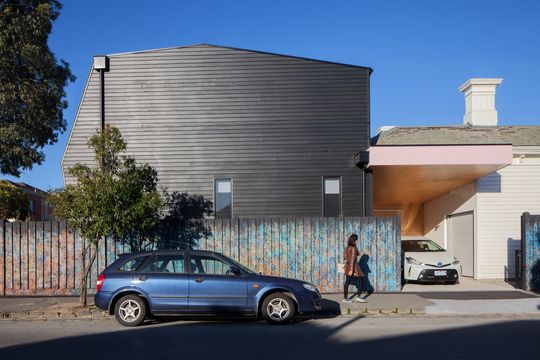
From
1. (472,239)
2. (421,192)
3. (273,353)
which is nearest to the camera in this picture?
(273,353)

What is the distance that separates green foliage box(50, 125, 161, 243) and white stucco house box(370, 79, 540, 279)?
6.52 m

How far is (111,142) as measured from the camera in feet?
43.5

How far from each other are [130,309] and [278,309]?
2793mm

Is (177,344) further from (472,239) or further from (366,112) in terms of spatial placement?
(472,239)

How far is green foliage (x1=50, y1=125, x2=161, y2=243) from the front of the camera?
1251 centimetres

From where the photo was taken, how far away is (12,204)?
32.5 metres

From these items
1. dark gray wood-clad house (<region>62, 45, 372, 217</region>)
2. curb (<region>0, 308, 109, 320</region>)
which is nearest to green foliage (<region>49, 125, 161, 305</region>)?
curb (<region>0, 308, 109, 320</region>)

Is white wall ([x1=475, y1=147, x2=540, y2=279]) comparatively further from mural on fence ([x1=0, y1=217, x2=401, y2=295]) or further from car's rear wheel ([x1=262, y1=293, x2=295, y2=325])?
car's rear wheel ([x1=262, y1=293, x2=295, y2=325])

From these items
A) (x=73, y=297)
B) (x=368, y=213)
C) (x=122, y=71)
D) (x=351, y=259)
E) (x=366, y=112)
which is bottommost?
(x=73, y=297)

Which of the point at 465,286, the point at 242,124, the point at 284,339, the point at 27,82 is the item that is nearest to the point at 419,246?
the point at 465,286

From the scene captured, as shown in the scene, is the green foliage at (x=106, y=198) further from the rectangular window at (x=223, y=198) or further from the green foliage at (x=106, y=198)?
the rectangular window at (x=223, y=198)

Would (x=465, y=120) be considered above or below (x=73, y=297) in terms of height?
above

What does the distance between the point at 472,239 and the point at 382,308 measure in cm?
797

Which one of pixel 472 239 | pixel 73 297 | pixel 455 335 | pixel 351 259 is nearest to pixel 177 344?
pixel 455 335
